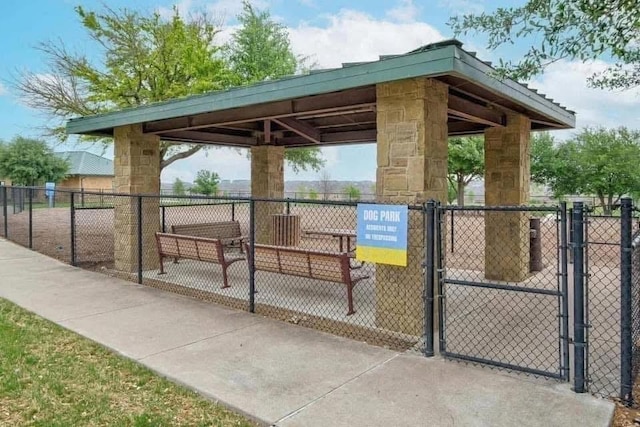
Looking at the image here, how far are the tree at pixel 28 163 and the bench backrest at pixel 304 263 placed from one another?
112 feet

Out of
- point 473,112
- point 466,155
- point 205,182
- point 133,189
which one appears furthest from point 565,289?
point 205,182

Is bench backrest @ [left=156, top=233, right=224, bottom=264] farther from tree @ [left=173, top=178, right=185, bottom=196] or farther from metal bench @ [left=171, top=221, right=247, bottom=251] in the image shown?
tree @ [left=173, top=178, right=185, bottom=196]

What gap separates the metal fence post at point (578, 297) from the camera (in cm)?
356

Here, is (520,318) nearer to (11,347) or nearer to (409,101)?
(409,101)

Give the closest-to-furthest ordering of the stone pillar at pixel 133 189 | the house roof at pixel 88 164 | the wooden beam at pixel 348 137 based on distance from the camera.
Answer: the stone pillar at pixel 133 189 < the wooden beam at pixel 348 137 < the house roof at pixel 88 164

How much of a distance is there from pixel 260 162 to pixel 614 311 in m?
8.45

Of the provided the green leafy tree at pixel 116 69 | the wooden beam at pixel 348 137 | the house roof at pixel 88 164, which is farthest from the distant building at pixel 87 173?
the wooden beam at pixel 348 137

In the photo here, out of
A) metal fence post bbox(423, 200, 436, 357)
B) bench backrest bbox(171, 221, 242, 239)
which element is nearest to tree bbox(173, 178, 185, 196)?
bench backrest bbox(171, 221, 242, 239)

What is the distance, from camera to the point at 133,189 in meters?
8.81

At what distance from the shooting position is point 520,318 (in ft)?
19.2

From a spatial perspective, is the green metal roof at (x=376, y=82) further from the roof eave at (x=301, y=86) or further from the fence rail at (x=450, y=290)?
the fence rail at (x=450, y=290)

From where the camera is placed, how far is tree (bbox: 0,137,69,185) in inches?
1364

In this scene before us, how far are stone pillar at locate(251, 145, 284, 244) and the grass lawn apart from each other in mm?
7485

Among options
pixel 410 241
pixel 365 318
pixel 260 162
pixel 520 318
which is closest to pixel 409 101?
pixel 410 241
